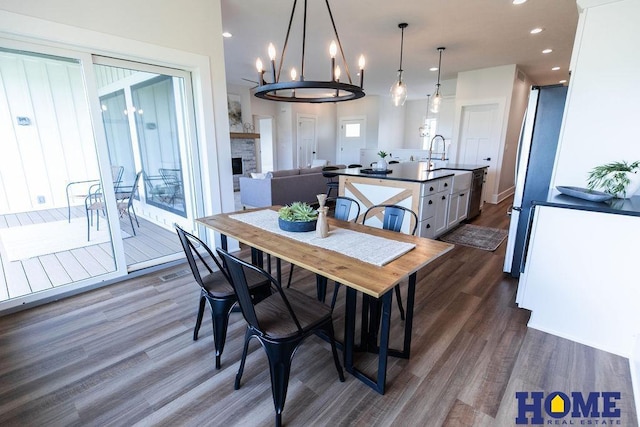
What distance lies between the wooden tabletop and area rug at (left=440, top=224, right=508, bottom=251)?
2507 millimetres

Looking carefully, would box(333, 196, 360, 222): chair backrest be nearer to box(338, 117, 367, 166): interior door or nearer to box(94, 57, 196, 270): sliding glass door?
box(94, 57, 196, 270): sliding glass door

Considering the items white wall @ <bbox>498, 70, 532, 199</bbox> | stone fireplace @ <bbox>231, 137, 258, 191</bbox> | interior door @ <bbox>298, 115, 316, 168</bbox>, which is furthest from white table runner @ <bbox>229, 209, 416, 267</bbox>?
interior door @ <bbox>298, 115, 316, 168</bbox>

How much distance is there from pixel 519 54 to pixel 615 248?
15.2ft

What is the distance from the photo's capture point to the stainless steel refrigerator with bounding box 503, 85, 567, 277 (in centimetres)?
262

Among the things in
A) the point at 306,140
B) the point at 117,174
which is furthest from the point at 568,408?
the point at 306,140

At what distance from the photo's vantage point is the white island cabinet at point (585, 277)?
1.87m

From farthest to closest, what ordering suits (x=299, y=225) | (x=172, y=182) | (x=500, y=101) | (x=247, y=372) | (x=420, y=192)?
(x=500, y=101) → (x=172, y=182) → (x=420, y=192) → (x=299, y=225) → (x=247, y=372)

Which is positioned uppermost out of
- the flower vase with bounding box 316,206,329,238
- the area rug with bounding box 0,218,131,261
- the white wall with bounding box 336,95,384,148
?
the white wall with bounding box 336,95,384,148

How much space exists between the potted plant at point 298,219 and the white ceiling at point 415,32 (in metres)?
2.47

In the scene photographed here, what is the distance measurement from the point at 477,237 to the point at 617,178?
2.19 meters

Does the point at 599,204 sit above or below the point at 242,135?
below

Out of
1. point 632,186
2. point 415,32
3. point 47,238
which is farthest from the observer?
point 415,32

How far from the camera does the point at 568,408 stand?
61.4 inches

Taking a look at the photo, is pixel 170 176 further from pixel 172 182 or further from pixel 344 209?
pixel 344 209
